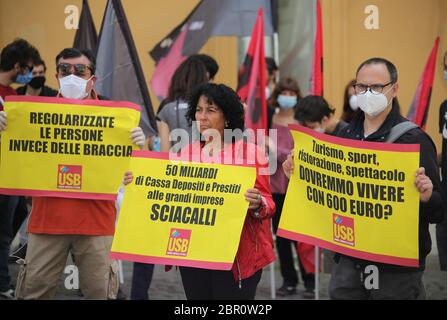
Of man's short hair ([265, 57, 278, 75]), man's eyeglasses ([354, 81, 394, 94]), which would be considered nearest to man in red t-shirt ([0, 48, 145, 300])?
man's eyeglasses ([354, 81, 394, 94])

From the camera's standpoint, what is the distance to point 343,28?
10.3m

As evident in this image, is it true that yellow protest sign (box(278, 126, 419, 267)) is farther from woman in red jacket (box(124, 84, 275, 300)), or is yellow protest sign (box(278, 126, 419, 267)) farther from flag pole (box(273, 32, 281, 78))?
flag pole (box(273, 32, 281, 78))

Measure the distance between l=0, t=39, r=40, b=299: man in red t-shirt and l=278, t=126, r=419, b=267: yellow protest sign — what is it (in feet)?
9.71

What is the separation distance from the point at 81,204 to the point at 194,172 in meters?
0.97

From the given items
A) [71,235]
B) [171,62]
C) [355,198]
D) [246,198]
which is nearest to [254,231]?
[246,198]

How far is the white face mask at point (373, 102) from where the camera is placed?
5.02m

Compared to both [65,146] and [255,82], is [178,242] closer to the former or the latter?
[65,146]

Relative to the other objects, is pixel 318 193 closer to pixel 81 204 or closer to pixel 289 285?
pixel 81 204

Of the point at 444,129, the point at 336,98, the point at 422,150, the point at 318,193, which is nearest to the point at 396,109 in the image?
the point at 422,150

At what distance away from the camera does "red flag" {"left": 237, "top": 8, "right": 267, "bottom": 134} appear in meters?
7.86

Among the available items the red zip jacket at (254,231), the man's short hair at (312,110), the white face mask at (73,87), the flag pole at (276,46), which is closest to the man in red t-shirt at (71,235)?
the white face mask at (73,87)

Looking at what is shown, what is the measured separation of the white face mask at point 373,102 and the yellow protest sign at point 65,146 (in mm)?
1604

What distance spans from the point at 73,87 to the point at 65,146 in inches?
15.6

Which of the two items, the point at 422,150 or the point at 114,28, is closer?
the point at 422,150
